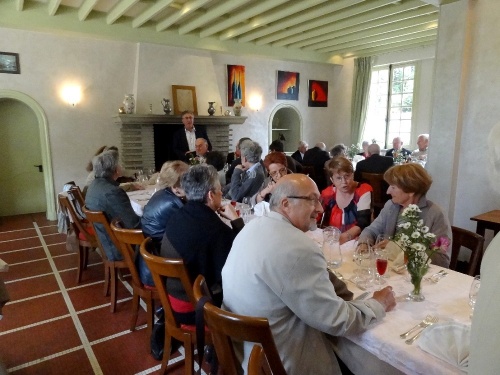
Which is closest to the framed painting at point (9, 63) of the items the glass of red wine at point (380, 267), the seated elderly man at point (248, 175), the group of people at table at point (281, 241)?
the group of people at table at point (281, 241)

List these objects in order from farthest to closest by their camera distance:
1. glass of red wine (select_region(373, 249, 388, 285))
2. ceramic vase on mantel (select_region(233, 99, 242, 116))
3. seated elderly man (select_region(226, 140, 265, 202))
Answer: ceramic vase on mantel (select_region(233, 99, 242, 116)), seated elderly man (select_region(226, 140, 265, 202)), glass of red wine (select_region(373, 249, 388, 285))

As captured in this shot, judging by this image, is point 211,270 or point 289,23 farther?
point 289,23

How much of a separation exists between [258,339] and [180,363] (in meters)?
1.50

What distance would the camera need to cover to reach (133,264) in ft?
7.88

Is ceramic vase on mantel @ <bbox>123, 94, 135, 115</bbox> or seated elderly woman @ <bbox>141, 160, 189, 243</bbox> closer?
seated elderly woman @ <bbox>141, 160, 189, 243</bbox>

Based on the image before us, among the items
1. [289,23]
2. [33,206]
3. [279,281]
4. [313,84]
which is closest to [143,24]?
[289,23]

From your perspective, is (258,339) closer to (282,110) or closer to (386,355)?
(386,355)

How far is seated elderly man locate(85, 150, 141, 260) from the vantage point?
302 cm

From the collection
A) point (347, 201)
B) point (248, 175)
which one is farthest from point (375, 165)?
point (347, 201)

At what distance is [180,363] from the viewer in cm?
238

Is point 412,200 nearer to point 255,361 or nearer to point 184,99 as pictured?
point 255,361

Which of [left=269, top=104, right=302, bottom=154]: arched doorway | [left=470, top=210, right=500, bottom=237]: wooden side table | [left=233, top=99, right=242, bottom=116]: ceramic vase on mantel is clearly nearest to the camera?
[left=470, top=210, right=500, bottom=237]: wooden side table

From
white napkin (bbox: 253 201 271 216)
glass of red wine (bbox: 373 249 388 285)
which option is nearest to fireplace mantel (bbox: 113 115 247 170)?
white napkin (bbox: 253 201 271 216)

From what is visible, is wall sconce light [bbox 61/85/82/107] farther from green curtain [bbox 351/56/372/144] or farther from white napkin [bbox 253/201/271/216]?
green curtain [bbox 351/56/372/144]
